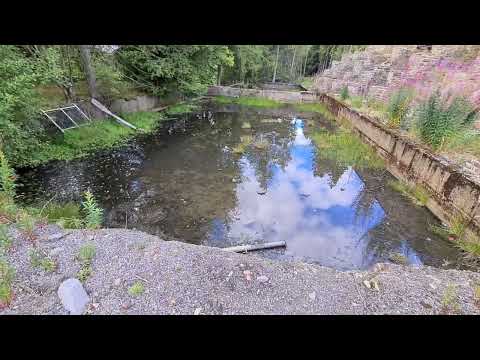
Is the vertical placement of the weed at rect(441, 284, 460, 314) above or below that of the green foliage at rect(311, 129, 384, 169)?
above

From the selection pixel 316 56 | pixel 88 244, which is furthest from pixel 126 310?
pixel 316 56

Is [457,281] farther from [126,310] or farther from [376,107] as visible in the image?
[376,107]

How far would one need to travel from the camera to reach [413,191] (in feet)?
20.5

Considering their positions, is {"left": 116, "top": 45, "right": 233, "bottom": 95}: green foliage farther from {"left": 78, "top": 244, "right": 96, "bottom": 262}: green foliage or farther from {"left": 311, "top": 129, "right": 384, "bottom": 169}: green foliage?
{"left": 78, "top": 244, "right": 96, "bottom": 262}: green foliage

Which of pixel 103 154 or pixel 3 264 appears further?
pixel 103 154

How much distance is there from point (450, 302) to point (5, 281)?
4.25 metres

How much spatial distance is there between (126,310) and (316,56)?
151 ft

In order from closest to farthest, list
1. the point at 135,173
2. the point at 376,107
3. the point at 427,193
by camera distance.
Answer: the point at 427,193 < the point at 135,173 < the point at 376,107

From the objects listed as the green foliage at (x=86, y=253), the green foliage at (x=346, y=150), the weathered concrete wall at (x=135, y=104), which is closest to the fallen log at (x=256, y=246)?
the green foliage at (x=86, y=253)

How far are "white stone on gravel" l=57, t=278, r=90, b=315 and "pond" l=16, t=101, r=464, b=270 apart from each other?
2032 millimetres

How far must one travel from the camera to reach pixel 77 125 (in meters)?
7.82

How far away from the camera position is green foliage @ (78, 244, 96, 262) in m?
2.85

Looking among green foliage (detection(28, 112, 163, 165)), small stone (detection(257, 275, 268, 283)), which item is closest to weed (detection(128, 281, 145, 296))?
small stone (detection(257, 275, 268, 283))

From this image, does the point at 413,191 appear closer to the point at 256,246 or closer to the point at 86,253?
the point at 256,246
